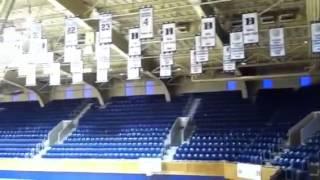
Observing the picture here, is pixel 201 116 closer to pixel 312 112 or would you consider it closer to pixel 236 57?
pixel 312 112

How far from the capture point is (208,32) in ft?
41.5

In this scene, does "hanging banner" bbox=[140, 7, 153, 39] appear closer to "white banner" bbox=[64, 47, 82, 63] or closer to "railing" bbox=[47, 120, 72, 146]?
"white banner" bbox=[64, 47, 82, 63]

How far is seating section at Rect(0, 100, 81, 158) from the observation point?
816 inches

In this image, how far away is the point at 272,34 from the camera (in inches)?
503

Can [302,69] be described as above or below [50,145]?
above

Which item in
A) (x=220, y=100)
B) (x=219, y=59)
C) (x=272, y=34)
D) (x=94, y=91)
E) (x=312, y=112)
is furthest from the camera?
(x=94, y=91)

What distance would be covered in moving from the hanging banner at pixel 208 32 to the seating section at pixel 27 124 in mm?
10487

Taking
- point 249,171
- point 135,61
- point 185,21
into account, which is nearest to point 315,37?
point 249,171

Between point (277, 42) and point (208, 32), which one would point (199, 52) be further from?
point (277, 42)

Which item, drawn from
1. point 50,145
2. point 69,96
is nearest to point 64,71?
point 50,145

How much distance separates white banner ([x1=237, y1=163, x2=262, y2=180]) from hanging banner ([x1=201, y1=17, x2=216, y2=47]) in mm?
3552

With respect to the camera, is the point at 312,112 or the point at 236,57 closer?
the point at 236,57

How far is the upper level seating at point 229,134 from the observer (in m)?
15.5

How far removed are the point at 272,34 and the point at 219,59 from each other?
6670mm
